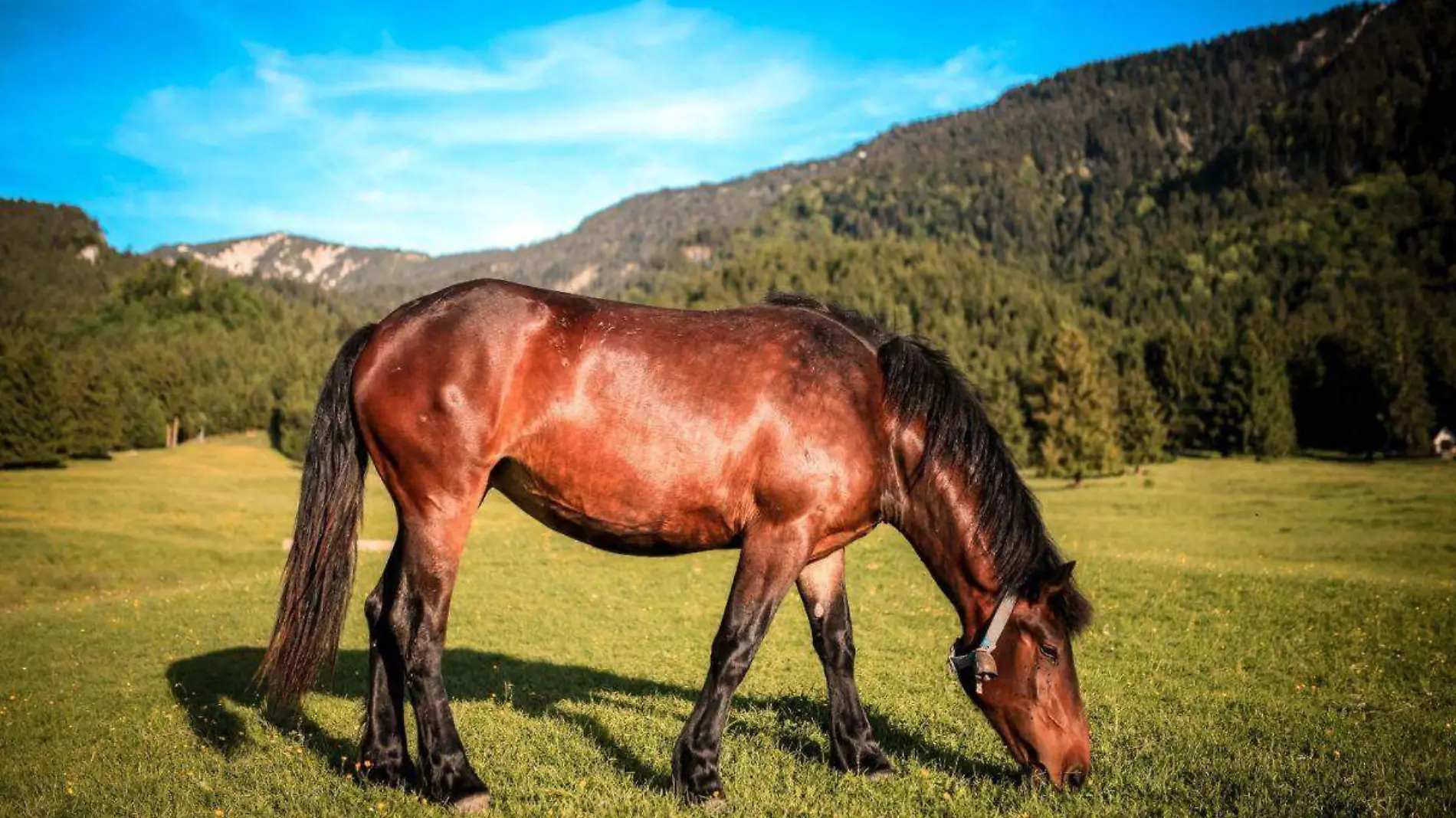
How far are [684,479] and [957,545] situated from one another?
179 cm

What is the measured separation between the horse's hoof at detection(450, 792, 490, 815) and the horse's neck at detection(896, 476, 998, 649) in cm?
292

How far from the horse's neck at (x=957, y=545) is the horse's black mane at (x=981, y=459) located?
7 centimetres

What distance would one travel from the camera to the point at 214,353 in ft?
443

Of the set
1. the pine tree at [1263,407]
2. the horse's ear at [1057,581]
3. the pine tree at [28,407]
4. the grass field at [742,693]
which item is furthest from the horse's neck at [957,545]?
the pine tree at [1263,407]

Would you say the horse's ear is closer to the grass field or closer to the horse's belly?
the grass field

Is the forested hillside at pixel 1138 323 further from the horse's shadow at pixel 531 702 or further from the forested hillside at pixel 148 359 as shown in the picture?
the horse's shadow at pixel 531 702

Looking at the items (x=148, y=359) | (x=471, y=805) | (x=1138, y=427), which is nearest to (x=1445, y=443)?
(x=1138, y=427)

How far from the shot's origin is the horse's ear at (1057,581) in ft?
15.0

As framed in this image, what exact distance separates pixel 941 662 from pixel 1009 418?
6613 centimetres

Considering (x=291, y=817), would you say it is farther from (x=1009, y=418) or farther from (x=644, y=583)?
(x=1009, y=418)

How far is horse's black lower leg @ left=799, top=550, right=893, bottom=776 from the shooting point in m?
5.46

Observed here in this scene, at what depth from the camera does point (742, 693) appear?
7715mm

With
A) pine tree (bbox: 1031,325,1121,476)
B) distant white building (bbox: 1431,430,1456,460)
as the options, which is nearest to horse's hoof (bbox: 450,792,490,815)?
pine tree (bbox: 1031,325,1121,476)

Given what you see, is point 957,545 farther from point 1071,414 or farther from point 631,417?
point 1071,414
